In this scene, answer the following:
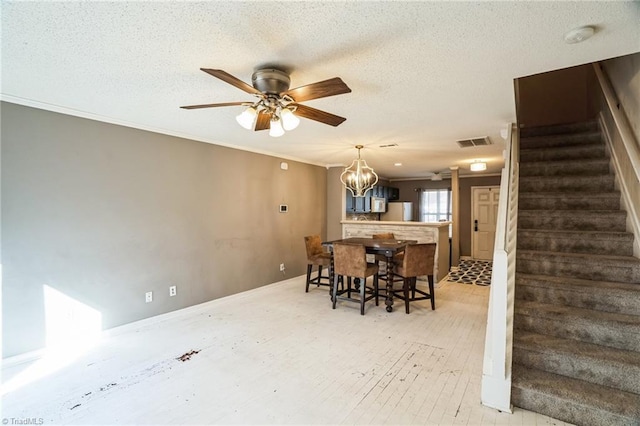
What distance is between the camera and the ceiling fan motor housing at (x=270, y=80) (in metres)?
2.03

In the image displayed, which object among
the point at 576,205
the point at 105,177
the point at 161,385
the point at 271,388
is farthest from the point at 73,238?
the point at 576,205

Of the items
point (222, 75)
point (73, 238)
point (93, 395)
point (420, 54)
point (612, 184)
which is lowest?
point (93, 395)

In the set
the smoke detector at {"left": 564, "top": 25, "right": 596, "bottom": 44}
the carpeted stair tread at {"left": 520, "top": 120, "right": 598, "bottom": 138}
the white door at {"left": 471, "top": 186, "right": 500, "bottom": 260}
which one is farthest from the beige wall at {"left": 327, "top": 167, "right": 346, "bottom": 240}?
the smoke detector at {"left": 564, "top": 25, "right": 596, "bottom": 44}

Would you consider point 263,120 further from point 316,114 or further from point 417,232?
point 417,232

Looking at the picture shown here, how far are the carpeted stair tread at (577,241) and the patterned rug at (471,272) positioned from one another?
2714 millimetres

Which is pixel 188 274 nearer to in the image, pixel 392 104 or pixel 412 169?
pixel 392 104

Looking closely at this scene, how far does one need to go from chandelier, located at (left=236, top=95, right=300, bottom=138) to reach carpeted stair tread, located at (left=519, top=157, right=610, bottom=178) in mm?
3129

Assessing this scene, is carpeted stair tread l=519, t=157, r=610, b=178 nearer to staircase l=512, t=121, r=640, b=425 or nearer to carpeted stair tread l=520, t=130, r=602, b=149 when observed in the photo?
staircase l=512, t=121, r=640, b=425

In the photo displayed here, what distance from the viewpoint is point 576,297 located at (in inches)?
94.7

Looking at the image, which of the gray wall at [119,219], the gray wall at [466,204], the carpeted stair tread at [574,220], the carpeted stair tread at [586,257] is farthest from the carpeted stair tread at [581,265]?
the gray wall at [466,204]

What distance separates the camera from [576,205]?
3145 mm

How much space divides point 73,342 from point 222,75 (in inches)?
121

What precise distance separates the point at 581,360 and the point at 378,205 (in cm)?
622

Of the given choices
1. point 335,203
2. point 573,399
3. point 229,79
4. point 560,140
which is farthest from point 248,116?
point 335,203
